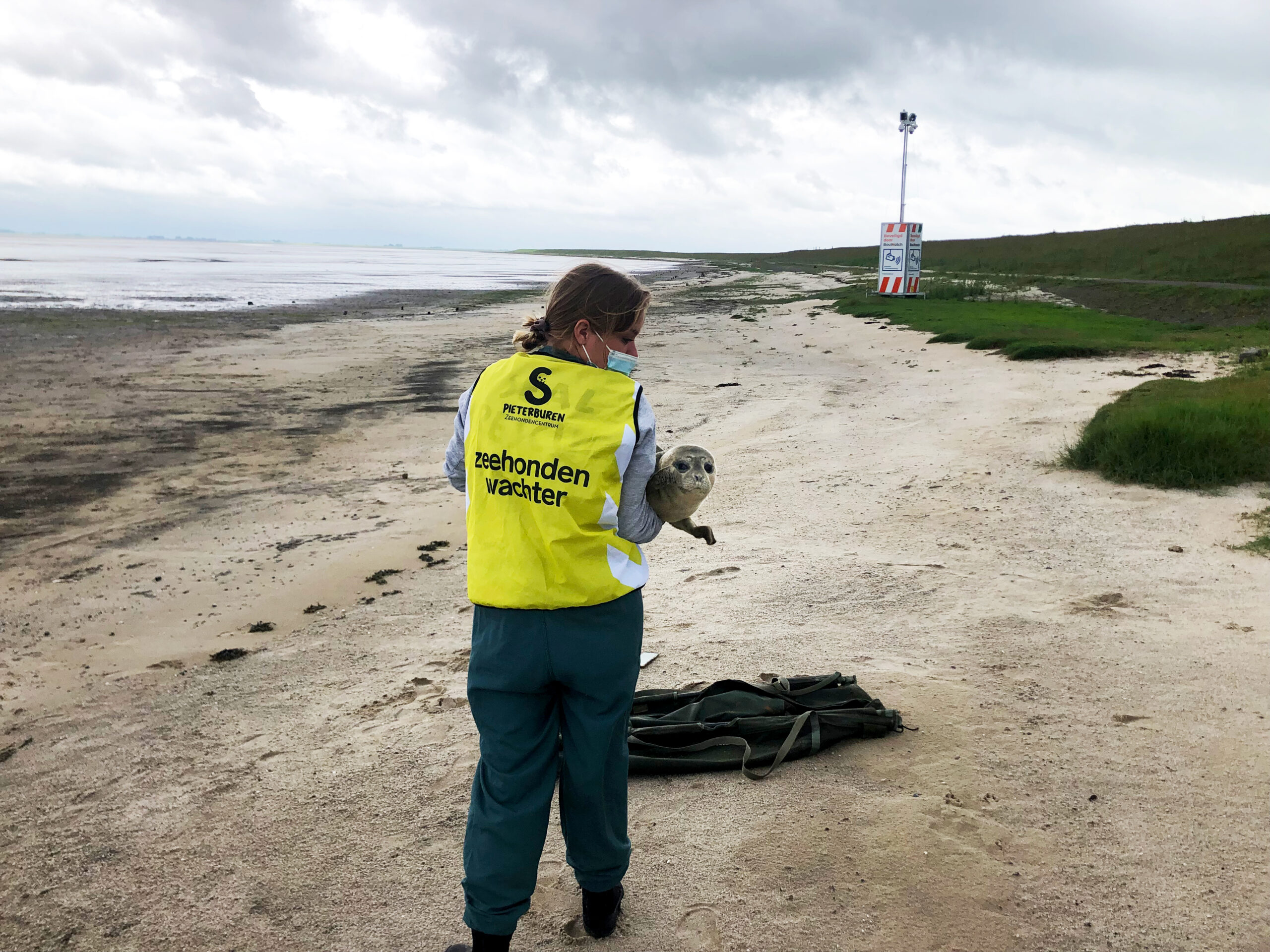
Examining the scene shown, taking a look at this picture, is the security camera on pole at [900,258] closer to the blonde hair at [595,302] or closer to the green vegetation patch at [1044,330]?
the green vegetation patch at [1044,330]

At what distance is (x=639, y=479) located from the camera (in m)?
2.38

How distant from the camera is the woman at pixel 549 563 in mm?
2316

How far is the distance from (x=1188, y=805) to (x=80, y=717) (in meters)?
4.70

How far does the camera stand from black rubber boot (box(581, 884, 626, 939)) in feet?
8.84

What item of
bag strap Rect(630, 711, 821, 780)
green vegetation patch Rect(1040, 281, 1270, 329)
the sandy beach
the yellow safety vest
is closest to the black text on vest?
the yellow safety vest

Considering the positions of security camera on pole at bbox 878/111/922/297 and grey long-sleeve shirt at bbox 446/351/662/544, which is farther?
security camera on pole at bbox 878/111/922/297

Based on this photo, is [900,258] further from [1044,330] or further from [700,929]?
[700,929]

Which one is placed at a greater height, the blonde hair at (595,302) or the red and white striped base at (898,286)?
the red and white striped base at (898,286)

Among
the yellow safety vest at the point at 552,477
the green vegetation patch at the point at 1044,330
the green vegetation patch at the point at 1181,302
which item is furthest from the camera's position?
the green vegetation patch at the point at 1181,302

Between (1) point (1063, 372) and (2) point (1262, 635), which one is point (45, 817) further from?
(1) point (1063, 372)

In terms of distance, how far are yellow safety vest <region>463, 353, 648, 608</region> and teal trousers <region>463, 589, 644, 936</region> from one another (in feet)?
0.22

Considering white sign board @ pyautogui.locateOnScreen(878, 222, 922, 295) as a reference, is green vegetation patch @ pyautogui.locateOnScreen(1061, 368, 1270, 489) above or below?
below

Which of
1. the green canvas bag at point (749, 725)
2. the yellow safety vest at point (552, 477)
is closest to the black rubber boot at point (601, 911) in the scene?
the green canvas bag at point (749, 725)

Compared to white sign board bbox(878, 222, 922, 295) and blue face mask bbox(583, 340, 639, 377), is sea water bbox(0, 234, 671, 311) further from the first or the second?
white sign board bbox(878, 222, 922, 295)
